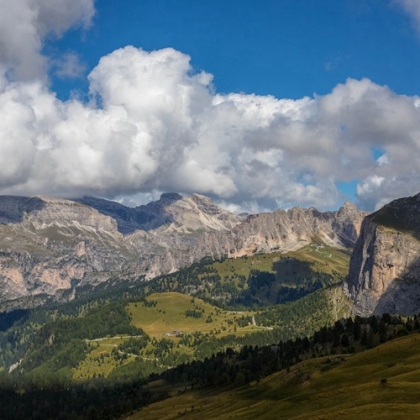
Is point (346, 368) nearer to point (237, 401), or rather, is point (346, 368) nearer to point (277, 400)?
point (277, 400)

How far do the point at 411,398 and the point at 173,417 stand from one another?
116 metres

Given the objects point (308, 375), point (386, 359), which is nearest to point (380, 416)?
point (386, 359)

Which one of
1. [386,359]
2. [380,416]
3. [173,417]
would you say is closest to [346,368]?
[386,359]

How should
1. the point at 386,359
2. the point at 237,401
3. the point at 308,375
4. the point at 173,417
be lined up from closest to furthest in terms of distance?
1. the point at 386,359
2. the point at 308,375
3. the point at 237,401
4. the point at 173,417

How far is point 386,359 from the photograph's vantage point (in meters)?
137

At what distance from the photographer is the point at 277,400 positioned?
138 m

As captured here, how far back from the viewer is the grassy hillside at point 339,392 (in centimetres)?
8769

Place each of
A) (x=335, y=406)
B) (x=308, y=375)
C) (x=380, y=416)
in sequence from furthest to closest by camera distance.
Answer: (x=308, y=375)
(x=335, y=406)
(x=380, y=416)

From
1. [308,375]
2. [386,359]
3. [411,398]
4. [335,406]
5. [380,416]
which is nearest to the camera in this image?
[380,416]

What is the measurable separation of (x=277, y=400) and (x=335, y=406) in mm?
40402

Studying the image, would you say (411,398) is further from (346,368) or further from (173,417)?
(173,417)

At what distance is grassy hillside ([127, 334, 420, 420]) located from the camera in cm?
8769

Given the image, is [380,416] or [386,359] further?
[386,359]

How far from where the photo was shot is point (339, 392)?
10975 cm
